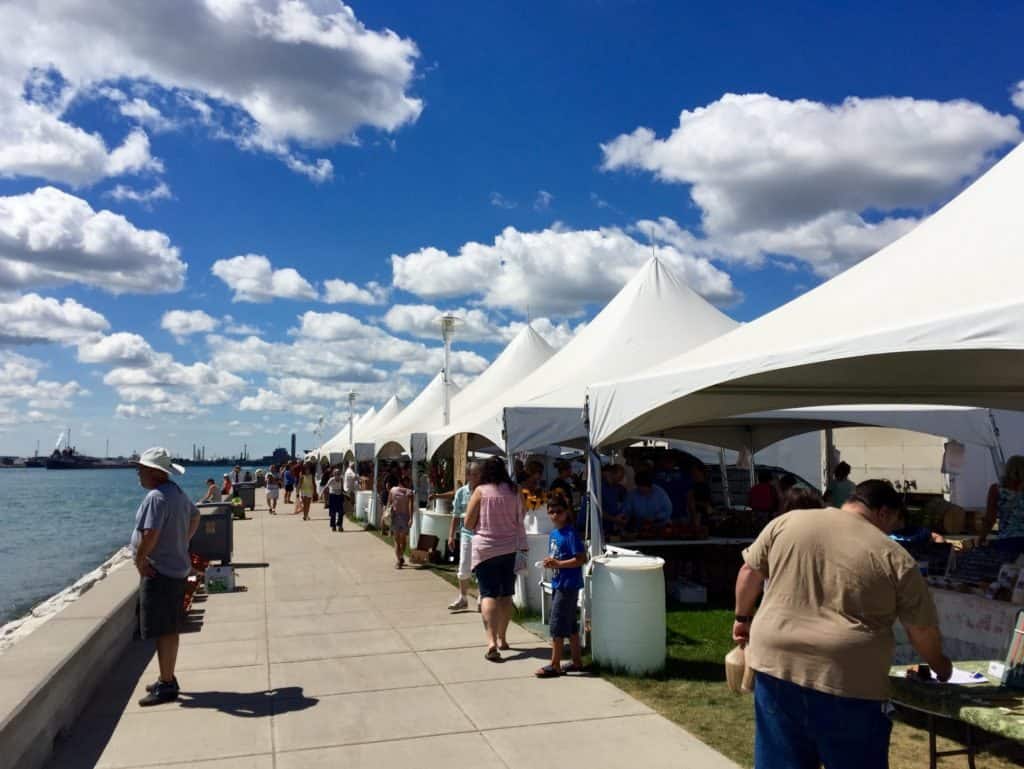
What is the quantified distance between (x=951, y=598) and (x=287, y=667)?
518 cm

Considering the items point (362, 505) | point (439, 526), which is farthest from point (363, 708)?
point (362, 505)

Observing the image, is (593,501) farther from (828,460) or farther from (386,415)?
(386,415)

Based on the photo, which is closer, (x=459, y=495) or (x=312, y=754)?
(x=312, y=754)

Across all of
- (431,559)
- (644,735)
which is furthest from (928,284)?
(431,559)

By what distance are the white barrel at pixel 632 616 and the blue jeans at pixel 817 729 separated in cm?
344

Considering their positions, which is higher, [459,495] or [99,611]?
[459,495]

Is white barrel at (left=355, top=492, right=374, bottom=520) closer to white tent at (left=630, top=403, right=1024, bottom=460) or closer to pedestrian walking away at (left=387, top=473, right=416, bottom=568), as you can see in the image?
pedestrian walking away at (left=387, top=473, right=416, bottom=568)

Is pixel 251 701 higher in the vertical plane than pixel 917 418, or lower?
lower

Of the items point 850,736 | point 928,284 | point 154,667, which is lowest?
point 154,667

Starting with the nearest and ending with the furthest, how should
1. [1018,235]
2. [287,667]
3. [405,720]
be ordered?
[1018,235] → [405,720] → [287,667]

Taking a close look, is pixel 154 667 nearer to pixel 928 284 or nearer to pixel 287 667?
pixel 287 667

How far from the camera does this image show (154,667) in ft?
24.7

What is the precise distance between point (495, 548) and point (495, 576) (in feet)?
0.77

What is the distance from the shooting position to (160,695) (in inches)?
250
